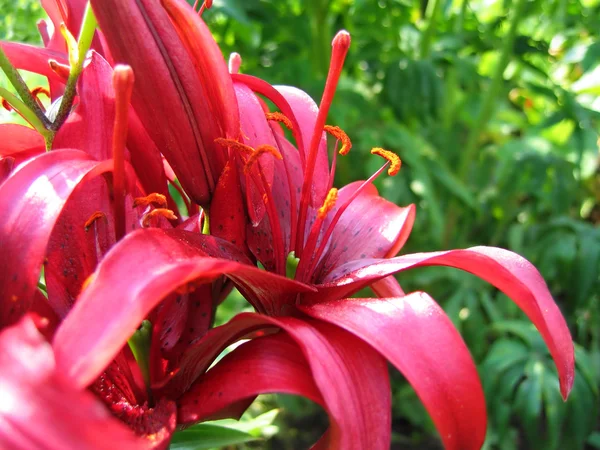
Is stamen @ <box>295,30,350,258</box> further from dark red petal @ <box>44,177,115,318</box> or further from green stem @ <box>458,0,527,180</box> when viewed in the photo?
green stem @ <box>458,0,527,180</box>

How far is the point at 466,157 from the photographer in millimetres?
1455

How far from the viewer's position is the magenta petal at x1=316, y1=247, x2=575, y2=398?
1.27 feet

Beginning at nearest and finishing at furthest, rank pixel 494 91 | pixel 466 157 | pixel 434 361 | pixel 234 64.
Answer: pixel 434 361 → pixel 234 64 → pixel 494 91 → pixel 466 157

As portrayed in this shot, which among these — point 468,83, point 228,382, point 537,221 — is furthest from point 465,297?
point 228,382

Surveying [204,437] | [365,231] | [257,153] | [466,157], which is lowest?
[466,157]

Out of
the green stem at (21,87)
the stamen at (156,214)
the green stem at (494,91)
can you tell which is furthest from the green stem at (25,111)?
the green stem at (494,91)

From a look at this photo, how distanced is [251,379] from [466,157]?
1197mm

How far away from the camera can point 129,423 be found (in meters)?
0.40

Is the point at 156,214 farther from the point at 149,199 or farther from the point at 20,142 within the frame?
the point at 20,142

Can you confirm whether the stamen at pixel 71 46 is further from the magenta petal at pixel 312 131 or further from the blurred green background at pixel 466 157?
the blurred green background at pixel 466 157

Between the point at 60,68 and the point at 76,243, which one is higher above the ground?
the point at 60,68

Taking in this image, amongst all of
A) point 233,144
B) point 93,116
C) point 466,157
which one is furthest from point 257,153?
point 466,157

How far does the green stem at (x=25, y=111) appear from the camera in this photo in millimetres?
421

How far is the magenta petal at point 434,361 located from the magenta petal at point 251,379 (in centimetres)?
4
